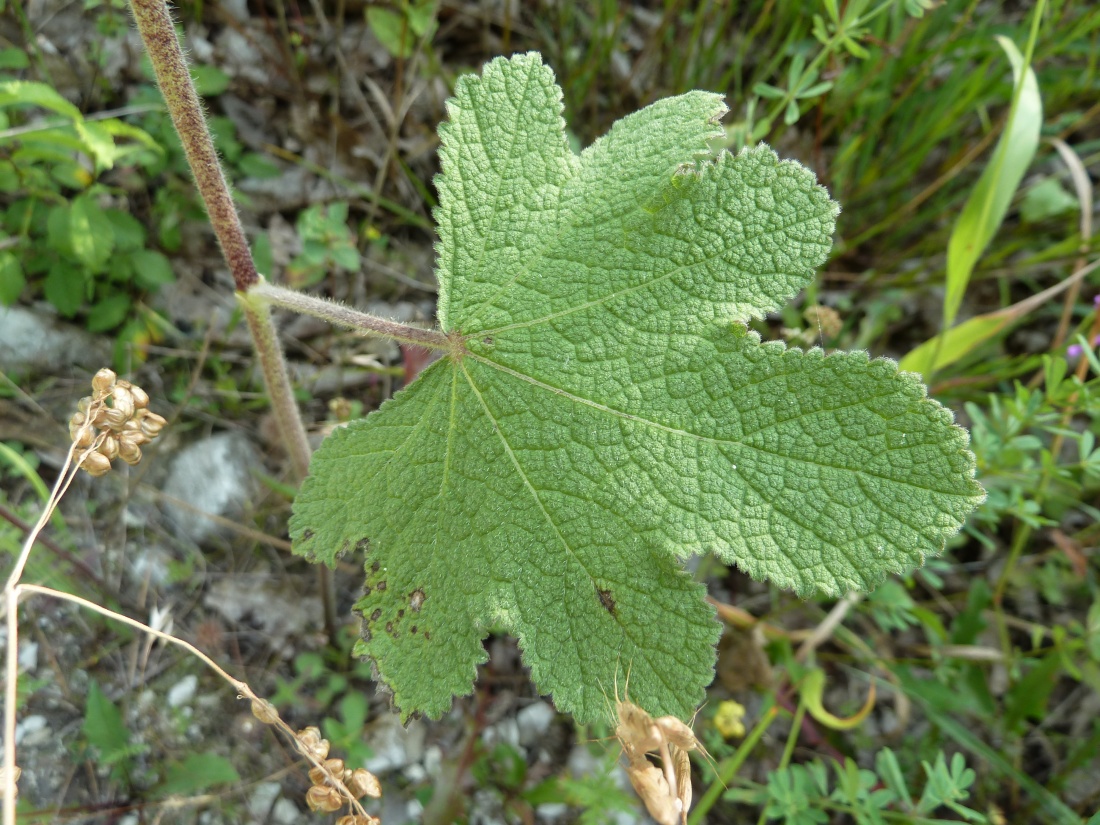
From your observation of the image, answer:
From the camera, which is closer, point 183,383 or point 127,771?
point 127,771

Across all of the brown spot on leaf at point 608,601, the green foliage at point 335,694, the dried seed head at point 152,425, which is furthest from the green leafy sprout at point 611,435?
the green foliage at point 335,694

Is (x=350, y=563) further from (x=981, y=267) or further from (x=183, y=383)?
(x=981, y=267)

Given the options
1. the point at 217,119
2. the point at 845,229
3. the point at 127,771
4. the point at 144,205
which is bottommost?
the point at 127,771

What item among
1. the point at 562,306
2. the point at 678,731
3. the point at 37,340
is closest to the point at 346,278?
the point at 37,340

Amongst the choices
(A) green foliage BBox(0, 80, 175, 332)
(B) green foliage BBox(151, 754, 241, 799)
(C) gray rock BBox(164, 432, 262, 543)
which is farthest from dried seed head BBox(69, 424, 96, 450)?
(C) gray rock BBox(164, 432, 262, 543)

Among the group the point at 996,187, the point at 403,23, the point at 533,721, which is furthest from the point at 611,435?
the point at 403,23

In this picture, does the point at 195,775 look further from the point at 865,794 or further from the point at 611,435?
the point at 865,794
